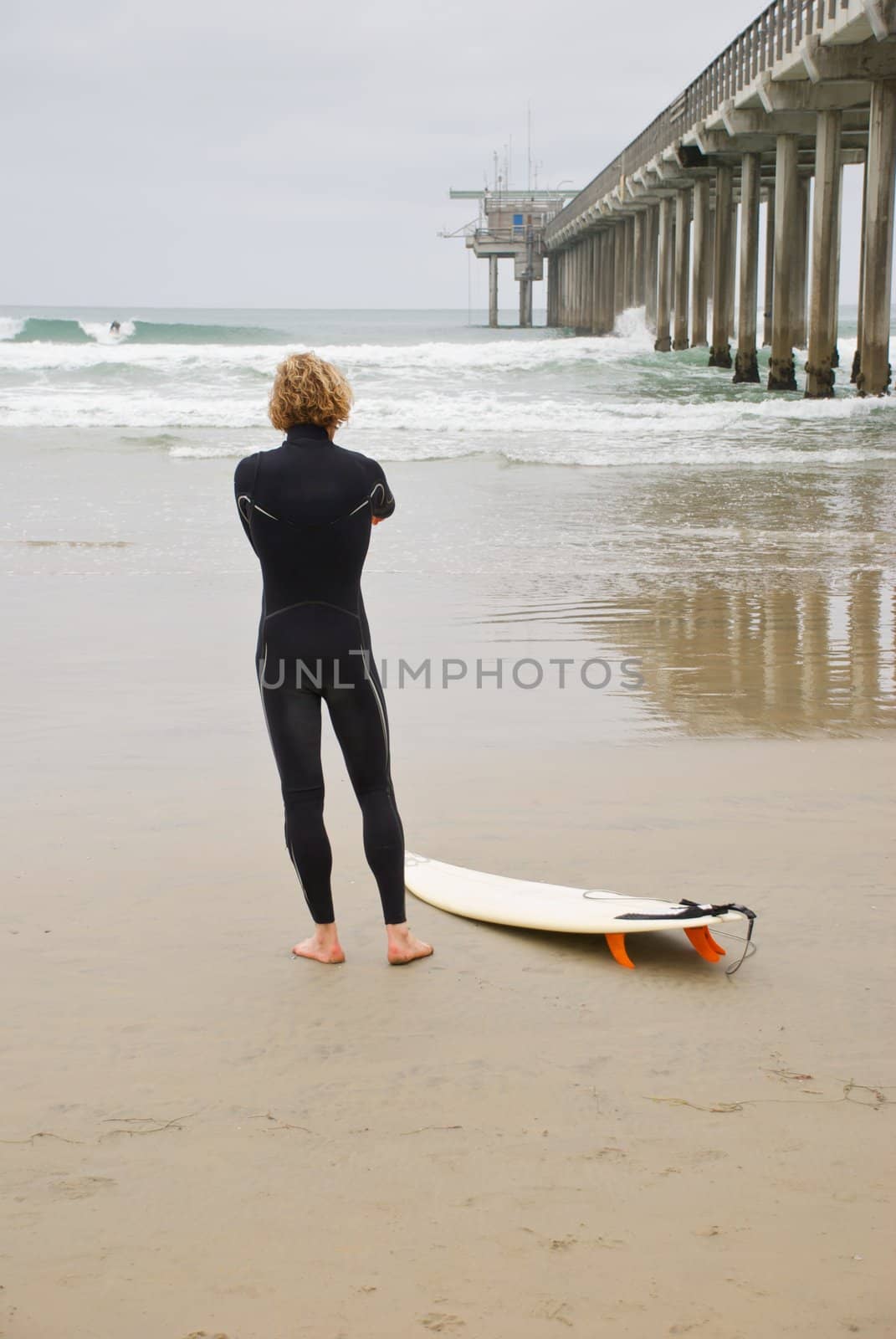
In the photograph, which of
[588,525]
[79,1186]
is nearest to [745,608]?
[588,525]

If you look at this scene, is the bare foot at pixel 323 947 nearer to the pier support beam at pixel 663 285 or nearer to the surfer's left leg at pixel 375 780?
the surfer's left leg at pixel 375 780

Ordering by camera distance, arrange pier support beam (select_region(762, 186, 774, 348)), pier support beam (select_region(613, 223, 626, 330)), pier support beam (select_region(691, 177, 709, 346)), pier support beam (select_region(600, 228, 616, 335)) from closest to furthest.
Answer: pier support beam (select_region(691, 177, 709, 346)) < pier support beam (select_region(762, 186, 774, 348)) < pier support beam (select_region(613, 223, 626, 330)) < pier support beam (select_region(600, 228, 616, 335))

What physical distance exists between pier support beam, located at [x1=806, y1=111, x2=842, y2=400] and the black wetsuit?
17690 millimetres

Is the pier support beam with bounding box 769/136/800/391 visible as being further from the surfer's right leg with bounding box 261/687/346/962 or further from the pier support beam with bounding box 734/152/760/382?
the surfer's right leg with bounding box 261/687/346/962

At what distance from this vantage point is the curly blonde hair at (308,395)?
2.94 meters

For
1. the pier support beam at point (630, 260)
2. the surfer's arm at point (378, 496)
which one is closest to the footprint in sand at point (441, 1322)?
the surfer's arm at point (378, 496)

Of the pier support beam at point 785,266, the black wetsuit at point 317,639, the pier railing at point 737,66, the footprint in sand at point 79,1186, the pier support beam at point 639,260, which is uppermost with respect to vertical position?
the pier railing at point 737,66

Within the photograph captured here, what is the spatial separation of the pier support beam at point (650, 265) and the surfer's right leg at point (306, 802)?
36.4 meters

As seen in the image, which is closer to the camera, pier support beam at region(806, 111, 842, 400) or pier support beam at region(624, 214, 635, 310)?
pier support beam at region(806, 111, 842, 400)

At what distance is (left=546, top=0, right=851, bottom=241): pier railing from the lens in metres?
18.4

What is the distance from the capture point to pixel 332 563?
299 centimetres

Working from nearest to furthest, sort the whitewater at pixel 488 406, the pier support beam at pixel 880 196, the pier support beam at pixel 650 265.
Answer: the whitewater at pixel 488 406
the pier support beam at pixel 880 196
the pier support beam at pixel 650 265

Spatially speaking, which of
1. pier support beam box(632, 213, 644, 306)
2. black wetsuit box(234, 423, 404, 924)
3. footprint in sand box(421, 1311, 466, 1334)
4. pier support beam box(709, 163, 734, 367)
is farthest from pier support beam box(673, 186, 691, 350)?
footprint in sand box(421, 1311, 466, 1334)

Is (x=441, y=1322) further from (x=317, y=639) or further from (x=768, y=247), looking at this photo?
(x=768, y=247)
